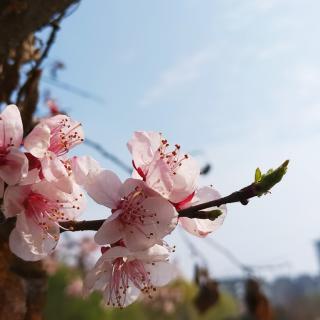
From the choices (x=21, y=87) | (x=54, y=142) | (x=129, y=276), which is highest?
(x=21, y=87)

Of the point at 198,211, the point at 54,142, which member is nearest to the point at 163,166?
the point at 198,211

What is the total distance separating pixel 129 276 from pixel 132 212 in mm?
137

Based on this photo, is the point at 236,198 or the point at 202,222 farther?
the point at 202,222

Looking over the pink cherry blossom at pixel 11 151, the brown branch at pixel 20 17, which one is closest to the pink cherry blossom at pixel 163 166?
the pink cherry blossom at pixel 11 151

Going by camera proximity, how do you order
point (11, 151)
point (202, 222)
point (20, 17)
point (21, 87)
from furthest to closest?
point (21, 87) → point (20, 17) → point (202, 222) → point (11, 151)

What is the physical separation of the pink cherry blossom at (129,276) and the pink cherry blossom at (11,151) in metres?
0.16

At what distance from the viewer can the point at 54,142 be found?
729 mm

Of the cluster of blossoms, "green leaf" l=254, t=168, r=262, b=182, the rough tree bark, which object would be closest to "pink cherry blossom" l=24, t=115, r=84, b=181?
the cluster of blossoms

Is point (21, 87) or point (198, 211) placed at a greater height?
point (21, 87)

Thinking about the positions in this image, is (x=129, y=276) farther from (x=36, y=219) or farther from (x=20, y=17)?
(x=20, y=17)

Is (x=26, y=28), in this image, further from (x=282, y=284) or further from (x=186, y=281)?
(x=282, y=284)

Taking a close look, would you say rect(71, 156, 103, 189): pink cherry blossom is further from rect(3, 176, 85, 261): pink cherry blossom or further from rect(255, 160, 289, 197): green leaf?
rect(255, 160, 289, 197): green leaf

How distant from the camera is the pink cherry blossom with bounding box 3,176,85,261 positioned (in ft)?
2.14

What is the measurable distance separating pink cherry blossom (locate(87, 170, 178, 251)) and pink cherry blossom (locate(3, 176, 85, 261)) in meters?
0.05
